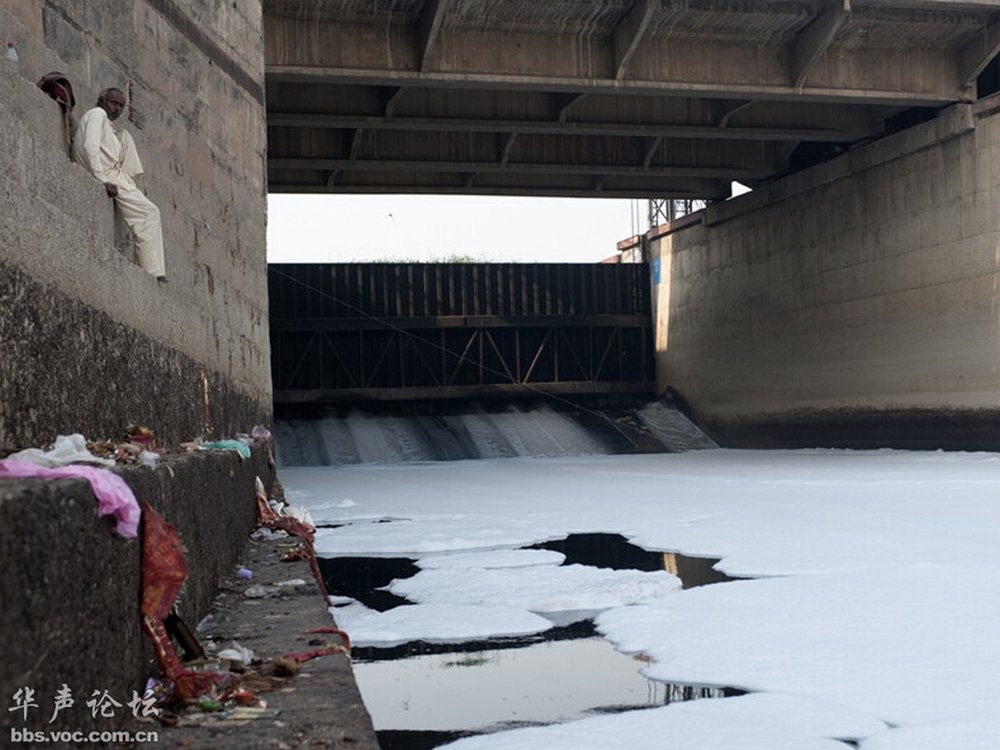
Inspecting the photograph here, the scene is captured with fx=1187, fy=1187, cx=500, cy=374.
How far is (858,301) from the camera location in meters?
19.1

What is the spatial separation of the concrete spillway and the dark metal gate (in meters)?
0.56

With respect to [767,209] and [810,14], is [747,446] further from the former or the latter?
[810,14]

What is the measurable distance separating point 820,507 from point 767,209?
12.7m

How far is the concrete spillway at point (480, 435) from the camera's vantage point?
22.6 meters

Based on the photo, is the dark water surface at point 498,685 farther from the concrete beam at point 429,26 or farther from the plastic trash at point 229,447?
the concrete beam at point 429,26

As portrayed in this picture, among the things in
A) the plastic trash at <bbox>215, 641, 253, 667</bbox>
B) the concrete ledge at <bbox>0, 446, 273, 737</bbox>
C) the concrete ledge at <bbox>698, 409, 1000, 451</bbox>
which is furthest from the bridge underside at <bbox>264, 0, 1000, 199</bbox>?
the concrete ledge at <bbox>0, 446, 273, 737</bbox>

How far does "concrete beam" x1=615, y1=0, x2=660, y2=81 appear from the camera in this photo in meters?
14.5

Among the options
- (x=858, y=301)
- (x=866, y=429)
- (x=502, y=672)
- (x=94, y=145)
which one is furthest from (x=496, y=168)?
(x=502, y=672)

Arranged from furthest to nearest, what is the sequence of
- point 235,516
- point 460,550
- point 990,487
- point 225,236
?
1. point 990,487
2. point 225,236
3. point 460,550
4. point 235,516

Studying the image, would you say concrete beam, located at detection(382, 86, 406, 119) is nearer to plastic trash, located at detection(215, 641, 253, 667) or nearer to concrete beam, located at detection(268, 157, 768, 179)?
concrete beam, located at detection(268, 157, 768, 179)

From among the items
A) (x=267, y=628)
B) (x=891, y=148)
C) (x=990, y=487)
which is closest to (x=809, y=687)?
(x=267, y=628)

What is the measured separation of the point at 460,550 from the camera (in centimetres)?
846

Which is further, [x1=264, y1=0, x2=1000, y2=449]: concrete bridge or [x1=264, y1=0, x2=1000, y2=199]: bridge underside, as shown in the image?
[x1=264, y1=0, x2=1000, y2=449]: concrete bridge

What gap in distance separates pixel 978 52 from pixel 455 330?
12325 mm
